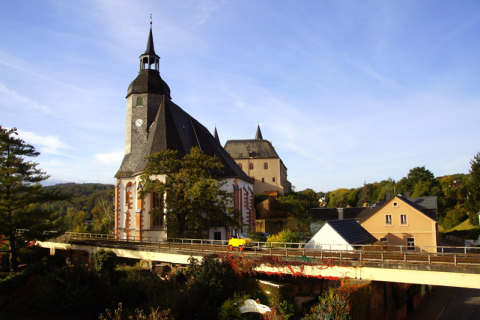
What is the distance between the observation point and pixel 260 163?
235 ft

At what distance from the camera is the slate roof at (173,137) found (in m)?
32.6

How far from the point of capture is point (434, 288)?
28531mm

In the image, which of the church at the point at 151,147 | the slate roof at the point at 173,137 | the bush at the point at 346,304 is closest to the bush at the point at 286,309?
the bush at the point at 346,304

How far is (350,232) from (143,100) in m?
25.2

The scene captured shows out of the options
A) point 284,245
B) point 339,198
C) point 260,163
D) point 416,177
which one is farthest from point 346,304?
point 339,198

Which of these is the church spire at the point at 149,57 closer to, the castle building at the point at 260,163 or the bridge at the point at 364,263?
the bridge at the point at 364,263

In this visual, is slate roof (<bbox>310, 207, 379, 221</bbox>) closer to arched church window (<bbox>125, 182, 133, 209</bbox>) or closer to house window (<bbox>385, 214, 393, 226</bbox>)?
house window (<bbox>385, 214, 393, 226</bbox>)

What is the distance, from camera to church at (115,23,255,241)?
31.5 metres

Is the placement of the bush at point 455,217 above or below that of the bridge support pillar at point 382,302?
above

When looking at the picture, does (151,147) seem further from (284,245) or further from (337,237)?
(337,237)

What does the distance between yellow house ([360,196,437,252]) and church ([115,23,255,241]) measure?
1361 centimetres

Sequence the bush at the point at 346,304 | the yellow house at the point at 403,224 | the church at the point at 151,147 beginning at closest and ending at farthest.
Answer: the bush at the point at 346,304
the church at the point at 151,147
the yellow house at the point at 403,224

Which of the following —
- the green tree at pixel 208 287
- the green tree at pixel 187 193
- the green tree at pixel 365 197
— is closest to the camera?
the green tree at pixel 208 287

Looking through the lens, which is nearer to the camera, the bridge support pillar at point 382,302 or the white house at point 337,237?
the bridge support pillar at point 382,302
